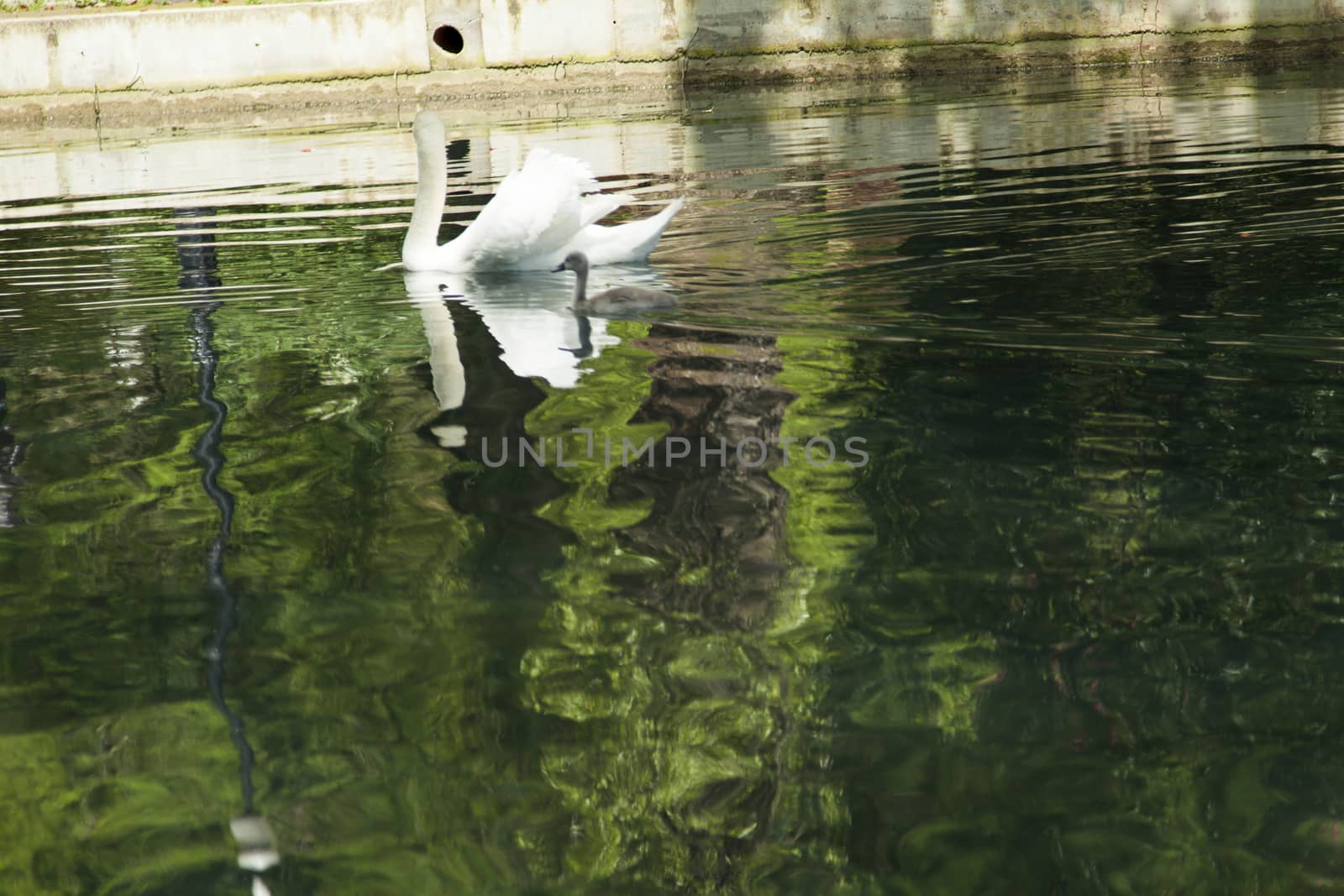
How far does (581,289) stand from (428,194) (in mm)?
1722

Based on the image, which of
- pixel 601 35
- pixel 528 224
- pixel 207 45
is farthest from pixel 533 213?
pixel 207 45

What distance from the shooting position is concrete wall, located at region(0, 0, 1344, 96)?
78.9ft

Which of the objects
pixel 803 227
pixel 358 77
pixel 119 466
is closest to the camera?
pixel 119 466

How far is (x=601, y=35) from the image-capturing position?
24.5m

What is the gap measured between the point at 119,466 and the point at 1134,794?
3.51 metres

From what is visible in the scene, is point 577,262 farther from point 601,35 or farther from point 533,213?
point 601,35

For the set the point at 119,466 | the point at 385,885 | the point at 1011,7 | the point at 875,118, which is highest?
the point at 1011,7

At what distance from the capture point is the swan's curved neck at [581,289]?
24.3 ft

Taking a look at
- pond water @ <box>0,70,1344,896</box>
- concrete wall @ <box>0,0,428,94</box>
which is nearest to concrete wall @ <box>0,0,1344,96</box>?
concrete wall @ <box>0,0,428,94</box>

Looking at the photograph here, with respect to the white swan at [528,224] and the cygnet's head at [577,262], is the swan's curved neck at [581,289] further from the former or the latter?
the white swan at [528,224]

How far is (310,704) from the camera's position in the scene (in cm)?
331

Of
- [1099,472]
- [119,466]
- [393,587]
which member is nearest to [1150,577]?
[1099,472]

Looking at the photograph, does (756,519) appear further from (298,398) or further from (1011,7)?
(1011,7)

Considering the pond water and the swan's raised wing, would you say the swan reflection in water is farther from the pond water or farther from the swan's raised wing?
the swan's raised wing
